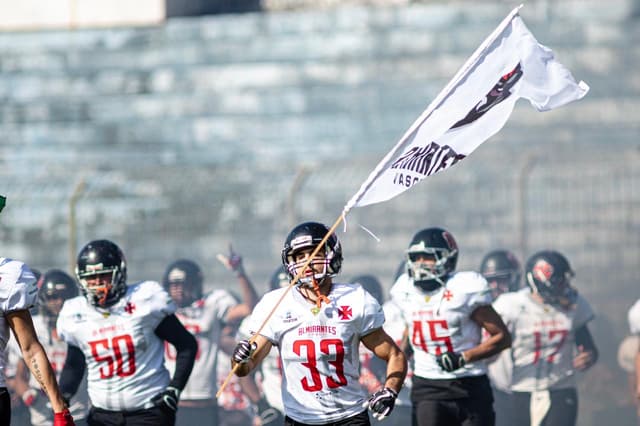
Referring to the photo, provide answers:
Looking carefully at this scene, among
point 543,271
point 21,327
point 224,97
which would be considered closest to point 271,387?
point 543,271

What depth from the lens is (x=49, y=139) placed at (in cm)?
1738

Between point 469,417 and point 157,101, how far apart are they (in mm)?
9690

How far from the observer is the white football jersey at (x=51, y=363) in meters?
10.4

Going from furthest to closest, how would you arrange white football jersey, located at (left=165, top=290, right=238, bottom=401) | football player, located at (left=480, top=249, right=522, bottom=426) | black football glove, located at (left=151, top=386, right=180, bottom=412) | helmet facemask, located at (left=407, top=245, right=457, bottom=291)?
white football jersey, located at (left=165, top=290, right=238, bottom=401)
football player, located at (left=480, top=249, right=522, bottom=426)
helmet facemask, located at (left=407, top=245, right=457, bottom=291)
black football glove, located at (left=151, top=386, right=180, bottom=412)

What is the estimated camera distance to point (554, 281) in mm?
10539

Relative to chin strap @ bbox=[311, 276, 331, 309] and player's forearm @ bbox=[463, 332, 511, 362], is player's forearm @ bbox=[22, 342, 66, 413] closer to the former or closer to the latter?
chin strap @ bbox=[311, 276, 331, 309]

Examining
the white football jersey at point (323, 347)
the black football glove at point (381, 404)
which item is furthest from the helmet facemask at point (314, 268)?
the black football glove at point (381, 404)

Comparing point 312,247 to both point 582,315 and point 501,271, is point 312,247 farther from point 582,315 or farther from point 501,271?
point 501,271

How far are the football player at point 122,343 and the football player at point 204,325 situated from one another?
113 inches

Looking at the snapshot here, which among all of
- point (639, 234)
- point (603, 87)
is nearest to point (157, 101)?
point (603, 87)

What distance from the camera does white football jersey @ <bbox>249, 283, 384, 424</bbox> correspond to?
6793mm

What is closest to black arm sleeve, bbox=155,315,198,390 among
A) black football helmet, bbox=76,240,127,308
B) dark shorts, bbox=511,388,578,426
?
black football helmet, bbox=76,240,127,308

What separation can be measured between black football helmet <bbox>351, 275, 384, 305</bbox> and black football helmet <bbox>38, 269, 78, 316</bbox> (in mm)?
2325

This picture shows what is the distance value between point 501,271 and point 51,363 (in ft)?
12.1
